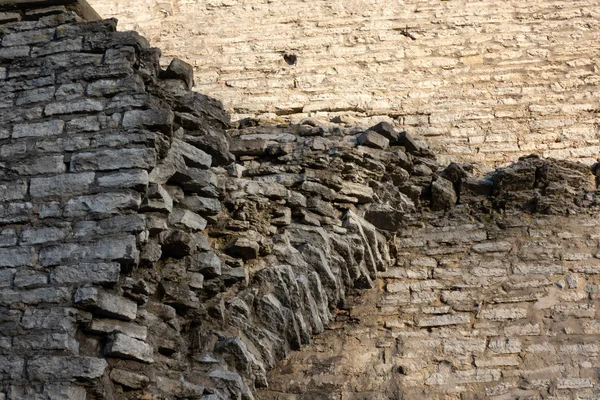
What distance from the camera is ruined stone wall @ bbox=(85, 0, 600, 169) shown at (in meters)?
7.93

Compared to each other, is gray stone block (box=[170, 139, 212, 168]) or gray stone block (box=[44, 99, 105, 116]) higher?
gray stone block (box=[44, 99, 105, 116])

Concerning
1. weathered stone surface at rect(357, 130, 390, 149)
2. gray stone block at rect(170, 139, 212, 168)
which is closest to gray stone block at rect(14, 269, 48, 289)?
gray stone block at rect(170, 139, 212, 168)

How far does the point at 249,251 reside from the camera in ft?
18.7

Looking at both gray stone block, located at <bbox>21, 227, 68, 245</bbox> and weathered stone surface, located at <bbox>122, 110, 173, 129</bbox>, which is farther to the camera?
weathered stone surface, located at <bbox>122, 110, 173, 129</bbox>

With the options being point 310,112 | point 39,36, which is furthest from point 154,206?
point 310,112

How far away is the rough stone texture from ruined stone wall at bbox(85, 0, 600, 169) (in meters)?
0.68

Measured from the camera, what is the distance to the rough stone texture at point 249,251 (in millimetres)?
4652

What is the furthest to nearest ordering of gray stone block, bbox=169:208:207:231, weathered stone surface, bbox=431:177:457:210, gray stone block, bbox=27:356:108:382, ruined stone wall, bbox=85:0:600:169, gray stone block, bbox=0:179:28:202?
ruined stone wall, bbox=85:0:600:169 → weathered stone surface, bbox=431:177:457:210 → gray stone block, bbox=169:208:207:231 → gray stone block, bbox=0:179:28:202 → gray stone block, bbox=27:356:108:382

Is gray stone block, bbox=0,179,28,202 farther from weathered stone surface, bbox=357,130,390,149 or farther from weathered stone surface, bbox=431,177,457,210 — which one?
weathered stone surface, bbox=431,177,457,210

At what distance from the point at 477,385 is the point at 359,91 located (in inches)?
122

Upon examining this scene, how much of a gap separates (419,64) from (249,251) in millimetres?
3385

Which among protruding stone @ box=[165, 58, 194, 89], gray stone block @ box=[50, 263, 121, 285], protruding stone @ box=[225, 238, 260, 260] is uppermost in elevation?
protruding stone @ box=[165, 58, 194, 89]

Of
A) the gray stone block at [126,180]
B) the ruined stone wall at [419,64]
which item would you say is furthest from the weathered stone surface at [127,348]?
the ruined stone wall at [419,64]

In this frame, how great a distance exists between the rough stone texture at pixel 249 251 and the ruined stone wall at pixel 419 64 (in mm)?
681
